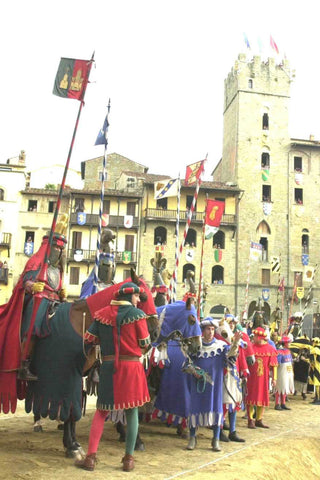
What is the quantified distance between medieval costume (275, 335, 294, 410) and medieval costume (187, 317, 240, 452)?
5693 mm

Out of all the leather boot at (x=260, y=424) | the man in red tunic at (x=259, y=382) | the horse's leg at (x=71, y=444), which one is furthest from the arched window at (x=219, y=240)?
the horse's leg at (x=71, y=444)

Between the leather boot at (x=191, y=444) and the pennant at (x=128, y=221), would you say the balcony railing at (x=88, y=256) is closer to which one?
the pennant at (x=128, y=221)

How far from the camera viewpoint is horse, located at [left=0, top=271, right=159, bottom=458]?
617 centimetres

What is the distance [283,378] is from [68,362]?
317 inches

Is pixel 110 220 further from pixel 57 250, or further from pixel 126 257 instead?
pixel 57 250

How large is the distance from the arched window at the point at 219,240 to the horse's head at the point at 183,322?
107 ft

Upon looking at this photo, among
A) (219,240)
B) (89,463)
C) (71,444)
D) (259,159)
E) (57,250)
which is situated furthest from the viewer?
(259,159)

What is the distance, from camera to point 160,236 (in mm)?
40125

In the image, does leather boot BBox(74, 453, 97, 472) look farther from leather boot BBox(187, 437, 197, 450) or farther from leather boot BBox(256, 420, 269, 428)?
leather boot BBox(256, 420, 269, 428)

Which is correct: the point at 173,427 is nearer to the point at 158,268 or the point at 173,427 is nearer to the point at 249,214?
the point at 158,268

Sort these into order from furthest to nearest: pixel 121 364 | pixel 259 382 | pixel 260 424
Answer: pixel 260 424 < pixel 259 382 < pixel 121 364

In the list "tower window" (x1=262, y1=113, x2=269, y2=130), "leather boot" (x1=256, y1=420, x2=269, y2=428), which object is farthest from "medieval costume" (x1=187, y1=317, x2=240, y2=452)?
"tower window" (x1=262, y1=113, x2=269, y2=130)

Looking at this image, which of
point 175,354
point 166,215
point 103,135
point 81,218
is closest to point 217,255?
point 166,215

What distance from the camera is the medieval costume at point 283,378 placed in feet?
41.4
